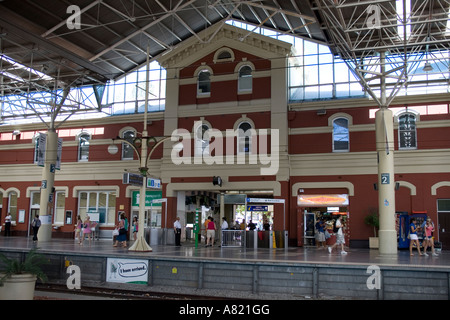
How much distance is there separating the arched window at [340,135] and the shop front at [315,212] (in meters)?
2.79

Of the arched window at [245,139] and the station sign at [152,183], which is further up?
the arched window at [245,139]

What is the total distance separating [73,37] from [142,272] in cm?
1760

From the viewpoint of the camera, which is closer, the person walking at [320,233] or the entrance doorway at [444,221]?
the entrance doorway at [444,221]

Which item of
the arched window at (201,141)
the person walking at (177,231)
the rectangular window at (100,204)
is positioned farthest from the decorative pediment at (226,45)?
the person walking at (177,231)

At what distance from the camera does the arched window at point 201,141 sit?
88.4 ft

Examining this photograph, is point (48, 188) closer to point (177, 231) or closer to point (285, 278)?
point (177, 231)

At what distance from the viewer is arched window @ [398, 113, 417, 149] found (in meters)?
24.4

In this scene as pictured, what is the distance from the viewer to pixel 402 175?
2411 cm

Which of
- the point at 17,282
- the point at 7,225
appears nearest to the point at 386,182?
the point at 17,282

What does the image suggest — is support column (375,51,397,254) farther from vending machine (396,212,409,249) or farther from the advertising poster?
the advertising poster

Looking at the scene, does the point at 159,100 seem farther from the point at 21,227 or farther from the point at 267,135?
the point at 21,227

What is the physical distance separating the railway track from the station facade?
37.7 feet

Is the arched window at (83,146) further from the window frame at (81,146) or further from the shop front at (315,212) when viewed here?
the shop front at (315,212)

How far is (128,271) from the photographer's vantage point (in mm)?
13953
